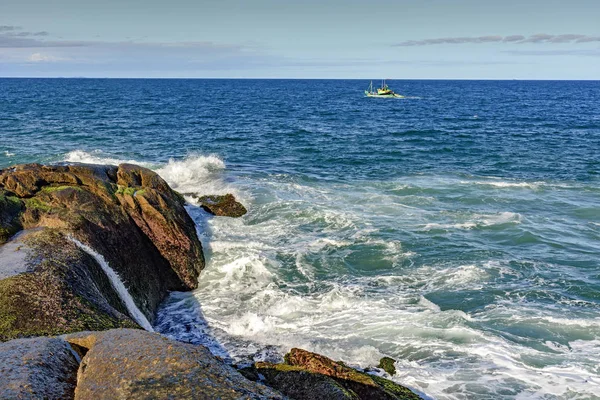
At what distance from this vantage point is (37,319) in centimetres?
826

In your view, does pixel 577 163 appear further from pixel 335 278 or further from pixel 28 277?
pixel 28 277

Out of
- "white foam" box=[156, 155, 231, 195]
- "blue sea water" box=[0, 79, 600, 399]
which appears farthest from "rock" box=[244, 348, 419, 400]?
"white foam" box=[156, 155, 231, 195]

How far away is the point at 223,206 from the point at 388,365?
13383mm

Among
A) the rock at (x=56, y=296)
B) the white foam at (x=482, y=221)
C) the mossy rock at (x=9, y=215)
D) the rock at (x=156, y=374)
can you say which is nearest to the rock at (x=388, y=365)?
the rock at (x=156, y=374)

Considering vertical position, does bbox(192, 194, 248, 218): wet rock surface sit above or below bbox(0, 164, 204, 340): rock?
below

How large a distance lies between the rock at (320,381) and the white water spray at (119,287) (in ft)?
14.0

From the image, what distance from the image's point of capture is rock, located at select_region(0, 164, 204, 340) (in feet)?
28.6

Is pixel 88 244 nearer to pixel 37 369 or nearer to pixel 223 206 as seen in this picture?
pixel 37 369

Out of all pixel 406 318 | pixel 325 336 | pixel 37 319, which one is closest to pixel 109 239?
pixel 37 319

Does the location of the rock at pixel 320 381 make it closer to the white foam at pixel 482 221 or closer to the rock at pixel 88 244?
the rock at pixel 88 244

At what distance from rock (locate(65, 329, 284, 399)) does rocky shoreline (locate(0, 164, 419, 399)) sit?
17 mm

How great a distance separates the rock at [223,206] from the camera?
22.4 m

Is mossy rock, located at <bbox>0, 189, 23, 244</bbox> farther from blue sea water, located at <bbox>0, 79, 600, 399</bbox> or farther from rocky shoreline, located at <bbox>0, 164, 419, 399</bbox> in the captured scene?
blue sea water, located at <bbox>0, 79, 600, 399</bbox>

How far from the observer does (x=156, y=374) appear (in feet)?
19.3
